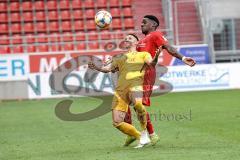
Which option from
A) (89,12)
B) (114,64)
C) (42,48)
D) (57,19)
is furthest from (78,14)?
(114,64)

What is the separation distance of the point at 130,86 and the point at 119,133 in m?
2.70

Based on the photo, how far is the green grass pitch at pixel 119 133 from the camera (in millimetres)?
10242

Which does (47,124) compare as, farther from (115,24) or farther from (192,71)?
(115,24)

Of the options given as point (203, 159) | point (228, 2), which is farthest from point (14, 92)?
point (203, 159)

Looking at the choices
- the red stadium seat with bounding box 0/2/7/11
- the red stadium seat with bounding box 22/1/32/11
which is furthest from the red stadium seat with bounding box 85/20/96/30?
the red stadium seat with bounding box 0/2/7/11

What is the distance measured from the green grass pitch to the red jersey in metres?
1.54

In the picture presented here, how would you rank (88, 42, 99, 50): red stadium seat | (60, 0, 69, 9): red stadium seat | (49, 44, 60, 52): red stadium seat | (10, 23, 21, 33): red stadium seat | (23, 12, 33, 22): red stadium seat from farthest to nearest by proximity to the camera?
(60, 0, 69, 9): red stadium seat, (23, 12, 33, 22): red stadium seat, (10, 23, 21, 33): red stadium seat, (88, 42, 99, 50): red stadium seat, (49, 44, 60, 52): red stadium seat

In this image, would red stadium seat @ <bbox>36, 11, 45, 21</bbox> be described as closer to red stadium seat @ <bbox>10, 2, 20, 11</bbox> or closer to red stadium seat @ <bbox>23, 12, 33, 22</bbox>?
red stadium seat @ <bbox>23, 12, 33, 22</bbox>

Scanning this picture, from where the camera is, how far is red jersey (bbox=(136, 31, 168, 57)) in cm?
1137

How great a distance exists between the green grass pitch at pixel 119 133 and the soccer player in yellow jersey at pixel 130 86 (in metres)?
0.32

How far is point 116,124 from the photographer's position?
11.1 metres

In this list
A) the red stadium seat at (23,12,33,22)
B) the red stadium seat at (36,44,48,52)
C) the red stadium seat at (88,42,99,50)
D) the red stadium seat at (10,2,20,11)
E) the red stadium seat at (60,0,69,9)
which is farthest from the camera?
the red stadium seat at (60,0,69,9)

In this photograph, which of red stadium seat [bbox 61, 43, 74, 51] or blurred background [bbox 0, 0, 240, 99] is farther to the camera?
red stadium seat [bbox 61, 43, 74, 51]

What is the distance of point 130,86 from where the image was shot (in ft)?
37.1
